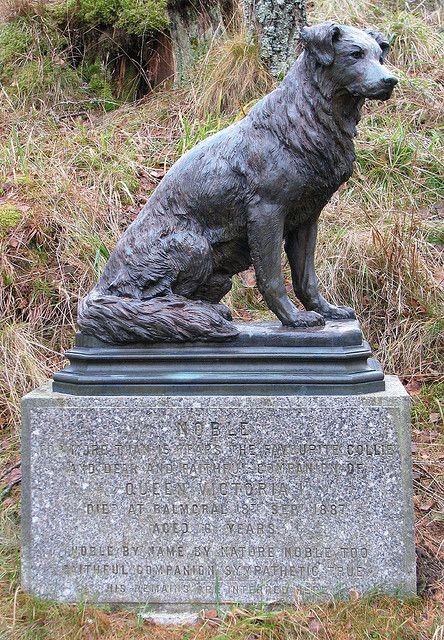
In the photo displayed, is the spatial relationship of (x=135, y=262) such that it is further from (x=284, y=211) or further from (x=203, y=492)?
(x=203, y=492)

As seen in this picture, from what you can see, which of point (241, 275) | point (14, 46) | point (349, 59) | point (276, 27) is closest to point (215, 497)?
point (349, 59)

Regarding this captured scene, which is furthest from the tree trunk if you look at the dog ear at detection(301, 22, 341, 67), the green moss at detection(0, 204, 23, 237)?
the dog ear at detection(301, 22, 341, 67)

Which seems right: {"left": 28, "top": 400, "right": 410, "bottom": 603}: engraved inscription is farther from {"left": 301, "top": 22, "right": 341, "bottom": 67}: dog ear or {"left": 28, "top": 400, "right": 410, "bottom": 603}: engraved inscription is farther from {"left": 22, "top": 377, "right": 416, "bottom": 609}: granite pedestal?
{"left": 301, "top": 22, "right": 341, "bottom": 67}: dog ear

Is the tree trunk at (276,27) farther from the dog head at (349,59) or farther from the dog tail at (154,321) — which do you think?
the dog tail at (154,321)

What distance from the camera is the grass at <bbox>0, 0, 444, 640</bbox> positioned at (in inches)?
127

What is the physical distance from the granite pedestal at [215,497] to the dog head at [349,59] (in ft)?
3.93

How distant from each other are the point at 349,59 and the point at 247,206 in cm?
69

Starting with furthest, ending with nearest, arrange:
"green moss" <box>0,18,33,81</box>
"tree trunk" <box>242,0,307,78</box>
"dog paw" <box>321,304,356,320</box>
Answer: "green moss" <box>0,18,33,81</box>
"tree trunk" <box>242,0,307,78</box>
"dog paw" <box>321,304,356,320</box>

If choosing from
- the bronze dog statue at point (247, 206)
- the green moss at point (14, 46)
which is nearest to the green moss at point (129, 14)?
the green moss at point (14, 46)

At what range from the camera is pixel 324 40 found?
3.07m

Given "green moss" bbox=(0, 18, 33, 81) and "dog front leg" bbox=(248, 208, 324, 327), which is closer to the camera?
"dog front leg" bbox=(248, 208, 324, 327)

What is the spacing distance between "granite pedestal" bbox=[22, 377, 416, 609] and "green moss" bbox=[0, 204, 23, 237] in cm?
289

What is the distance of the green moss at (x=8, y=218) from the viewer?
5.95 meters

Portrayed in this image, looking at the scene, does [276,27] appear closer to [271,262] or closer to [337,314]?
[337,314]
